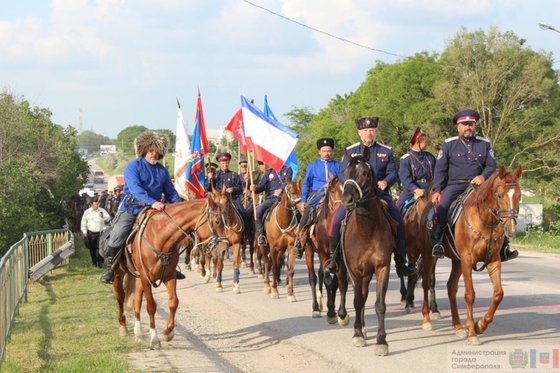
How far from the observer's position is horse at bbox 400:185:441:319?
495 inches

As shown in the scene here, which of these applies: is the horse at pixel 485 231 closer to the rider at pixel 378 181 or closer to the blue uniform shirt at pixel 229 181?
the rider at pixel 378 181

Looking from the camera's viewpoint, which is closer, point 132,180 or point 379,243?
point 379,243

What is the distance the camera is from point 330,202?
1255cm

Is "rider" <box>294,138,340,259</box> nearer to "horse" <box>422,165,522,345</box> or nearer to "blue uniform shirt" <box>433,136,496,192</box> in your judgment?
"blue uniform shirt" <box>433,136,496,192</box>

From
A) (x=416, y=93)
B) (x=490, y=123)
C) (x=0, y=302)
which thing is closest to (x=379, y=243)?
(x=0, y=302)

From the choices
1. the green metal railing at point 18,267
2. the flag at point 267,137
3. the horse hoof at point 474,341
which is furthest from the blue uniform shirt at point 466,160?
the green metal railing at point 18,267

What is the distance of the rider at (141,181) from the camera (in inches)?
454

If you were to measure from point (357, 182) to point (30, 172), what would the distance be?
18791 millimetres

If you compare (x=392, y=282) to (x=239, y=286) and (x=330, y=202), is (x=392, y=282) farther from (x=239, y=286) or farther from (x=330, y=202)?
(x=330, y=202)

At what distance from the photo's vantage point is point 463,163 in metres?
→ 11.8

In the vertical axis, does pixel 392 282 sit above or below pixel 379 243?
below

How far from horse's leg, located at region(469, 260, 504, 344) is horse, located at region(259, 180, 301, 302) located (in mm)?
5682

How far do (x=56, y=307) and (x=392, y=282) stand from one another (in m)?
7.20

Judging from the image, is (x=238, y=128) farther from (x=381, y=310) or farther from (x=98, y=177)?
(x=98, y=177)
